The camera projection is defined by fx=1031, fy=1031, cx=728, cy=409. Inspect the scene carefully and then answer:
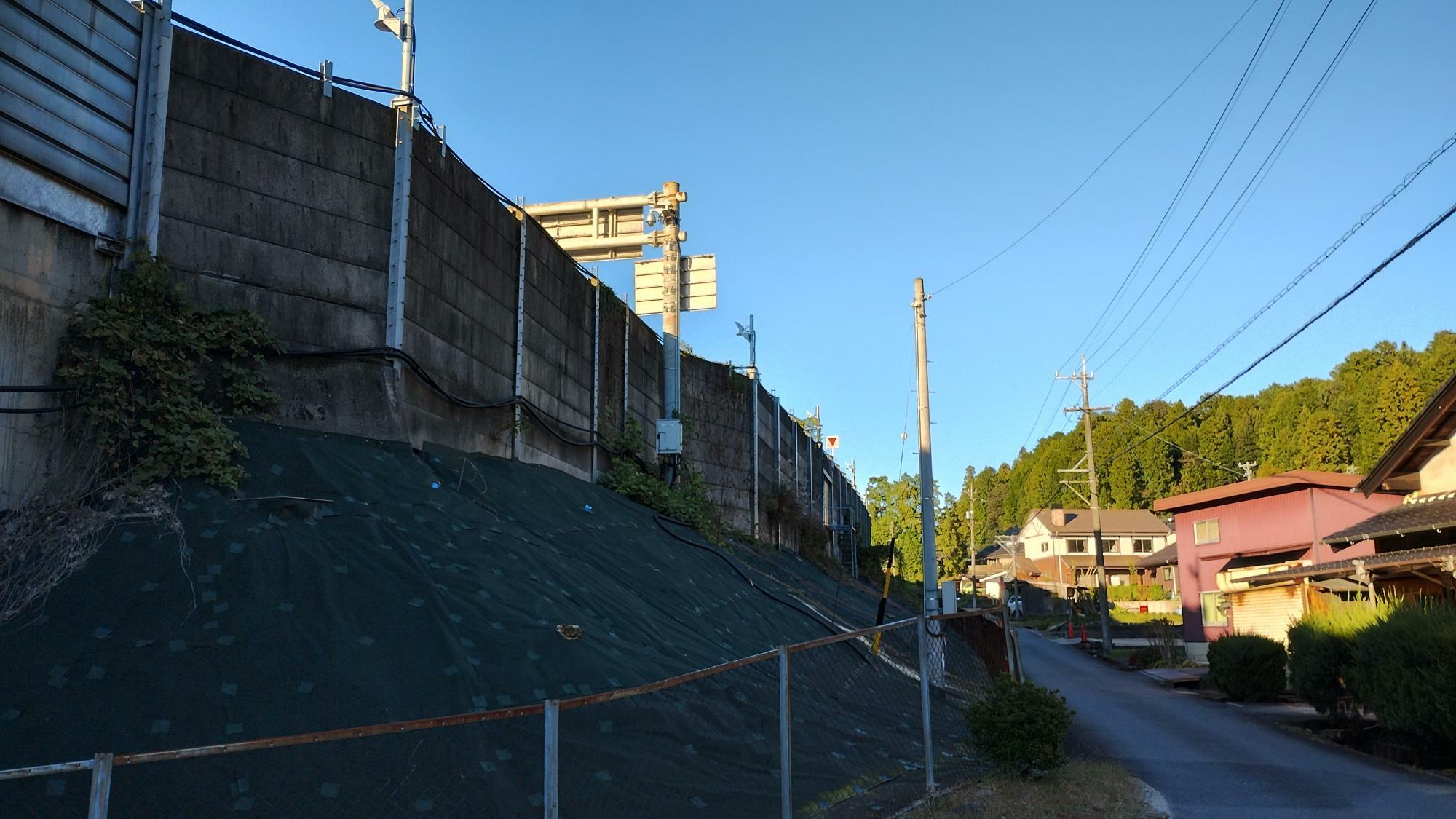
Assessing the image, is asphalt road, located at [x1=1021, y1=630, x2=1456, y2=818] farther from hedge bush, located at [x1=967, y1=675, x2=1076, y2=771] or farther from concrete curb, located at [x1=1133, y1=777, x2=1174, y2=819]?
hedge bush, located at [x1=967, y1=675, x2=1076, y2=771]

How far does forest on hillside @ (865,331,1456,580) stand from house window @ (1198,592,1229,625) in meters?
13.0

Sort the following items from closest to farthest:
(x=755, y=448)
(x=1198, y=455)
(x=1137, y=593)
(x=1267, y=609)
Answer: (x=755, y=448) → (x=1267, y=609) → (x=1137, y=593) → (x=1198, y=455)

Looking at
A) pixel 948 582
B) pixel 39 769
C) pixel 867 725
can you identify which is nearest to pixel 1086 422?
pixel 948 582

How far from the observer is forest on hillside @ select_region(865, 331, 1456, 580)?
6850 cm

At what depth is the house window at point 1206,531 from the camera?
112ft

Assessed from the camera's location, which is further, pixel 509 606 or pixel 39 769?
pixel 509 606

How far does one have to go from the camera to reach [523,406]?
1337 centimetres

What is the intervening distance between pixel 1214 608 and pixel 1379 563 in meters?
18.0

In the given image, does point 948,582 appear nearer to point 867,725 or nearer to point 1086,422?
point 867,725

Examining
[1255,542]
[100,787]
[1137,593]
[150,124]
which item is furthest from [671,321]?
[1137,593]

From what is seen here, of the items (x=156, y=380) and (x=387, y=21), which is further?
(x=387, y=21)

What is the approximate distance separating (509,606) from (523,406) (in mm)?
5557

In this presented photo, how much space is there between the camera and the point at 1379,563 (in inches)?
669

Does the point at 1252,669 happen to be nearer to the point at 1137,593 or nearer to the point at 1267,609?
the point at 1267,609
